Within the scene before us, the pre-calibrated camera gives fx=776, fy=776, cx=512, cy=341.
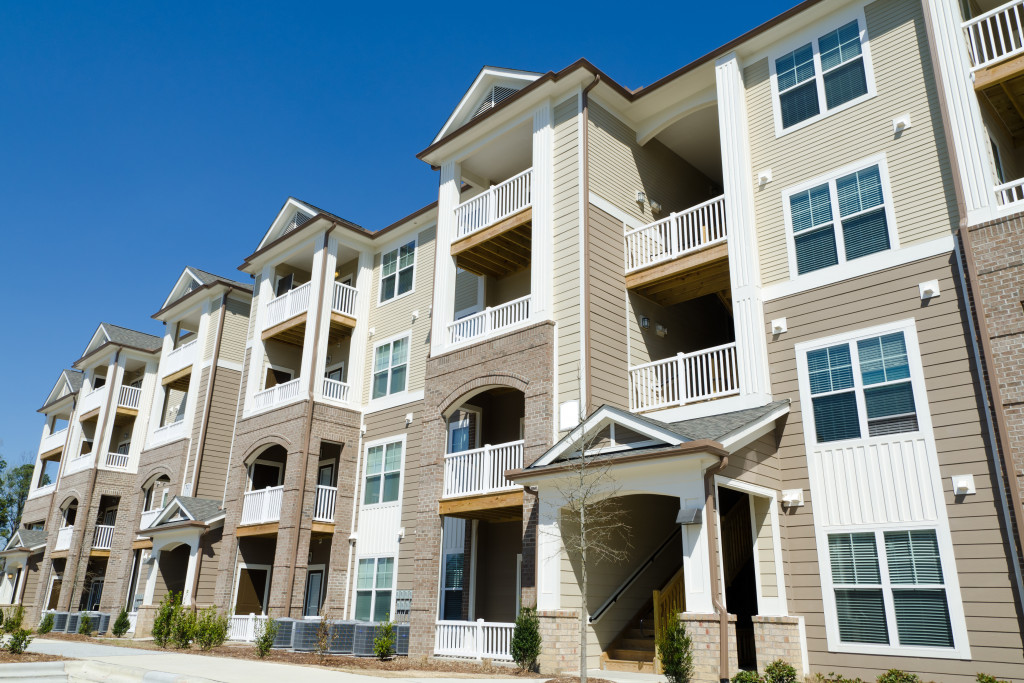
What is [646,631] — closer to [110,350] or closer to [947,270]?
[947,270]

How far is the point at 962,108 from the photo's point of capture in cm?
1395

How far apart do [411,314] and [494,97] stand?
7.46 metres

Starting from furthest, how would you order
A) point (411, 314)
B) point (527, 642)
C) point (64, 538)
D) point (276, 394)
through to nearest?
point (64, 538) < point (276, 394) < point (411, 314) < point (527, 642)

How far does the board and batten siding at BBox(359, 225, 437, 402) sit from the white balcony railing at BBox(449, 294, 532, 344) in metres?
3.34

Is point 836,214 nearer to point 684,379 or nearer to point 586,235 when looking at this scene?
point 684,379

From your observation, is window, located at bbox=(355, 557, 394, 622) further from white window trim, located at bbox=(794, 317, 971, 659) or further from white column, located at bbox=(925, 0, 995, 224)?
white column, located at bbox=(925, 0, 995, 224)

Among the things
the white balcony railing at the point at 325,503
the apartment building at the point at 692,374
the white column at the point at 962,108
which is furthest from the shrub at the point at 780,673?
the white balcony railing at the point at 325,503

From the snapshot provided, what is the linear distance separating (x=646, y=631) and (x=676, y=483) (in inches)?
167

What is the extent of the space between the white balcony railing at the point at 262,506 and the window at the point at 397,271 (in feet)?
24.1

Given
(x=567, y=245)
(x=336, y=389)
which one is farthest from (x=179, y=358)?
(x=567, y=245)

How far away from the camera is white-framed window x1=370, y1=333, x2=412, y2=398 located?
990 inches

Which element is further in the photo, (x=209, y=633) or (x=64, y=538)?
(x=64, y=538)

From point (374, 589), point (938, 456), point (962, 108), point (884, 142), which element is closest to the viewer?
point (938, 456)

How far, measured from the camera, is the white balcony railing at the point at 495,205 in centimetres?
2041
